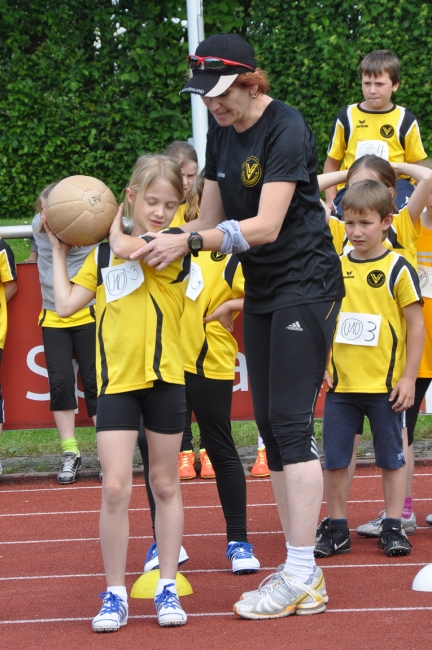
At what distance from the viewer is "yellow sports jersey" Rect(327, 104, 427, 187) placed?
7168 millimetres

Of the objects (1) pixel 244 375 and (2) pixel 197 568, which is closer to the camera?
(2) pixel 197 568

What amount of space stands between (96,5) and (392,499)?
1180 centimetres

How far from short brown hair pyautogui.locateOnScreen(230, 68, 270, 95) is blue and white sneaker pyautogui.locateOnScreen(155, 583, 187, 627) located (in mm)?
2019

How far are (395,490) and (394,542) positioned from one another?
0.26 meters

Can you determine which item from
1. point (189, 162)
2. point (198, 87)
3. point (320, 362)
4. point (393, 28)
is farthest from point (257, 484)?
point (393, 28)

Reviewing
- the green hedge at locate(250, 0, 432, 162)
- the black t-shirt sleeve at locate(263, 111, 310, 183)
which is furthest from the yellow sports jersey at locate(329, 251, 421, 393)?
the green hedge at locate(250, 0, 432, 162)

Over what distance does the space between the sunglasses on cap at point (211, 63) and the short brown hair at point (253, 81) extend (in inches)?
1.6

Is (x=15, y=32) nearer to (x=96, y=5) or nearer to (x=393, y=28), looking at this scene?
(x=96, y=5)

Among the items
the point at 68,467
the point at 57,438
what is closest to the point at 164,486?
the point at 68,467

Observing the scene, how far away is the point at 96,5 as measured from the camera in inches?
595

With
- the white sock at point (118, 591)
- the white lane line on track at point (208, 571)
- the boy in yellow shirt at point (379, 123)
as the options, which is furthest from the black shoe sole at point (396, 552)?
the boy in yellow shirt at point (379, 123)

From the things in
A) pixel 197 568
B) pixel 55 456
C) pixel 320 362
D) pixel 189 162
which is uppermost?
pixel 189 162

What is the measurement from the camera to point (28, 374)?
26.4ft

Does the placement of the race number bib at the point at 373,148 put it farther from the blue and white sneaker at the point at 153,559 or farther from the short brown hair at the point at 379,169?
the blue and white sneaker at the point at 153,559
